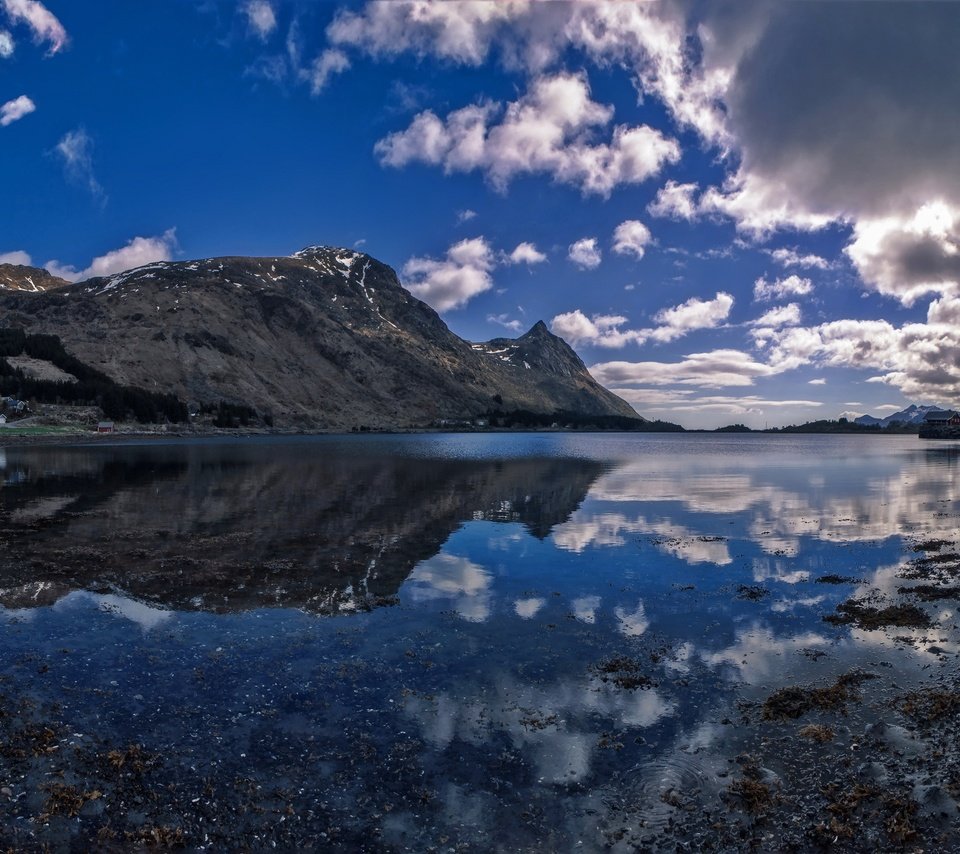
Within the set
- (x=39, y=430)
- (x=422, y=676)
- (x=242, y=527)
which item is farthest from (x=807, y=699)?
(x=39, y=430)

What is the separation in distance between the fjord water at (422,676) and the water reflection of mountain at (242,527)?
314 mm

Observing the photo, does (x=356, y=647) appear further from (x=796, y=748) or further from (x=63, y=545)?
(x=63, y=545)

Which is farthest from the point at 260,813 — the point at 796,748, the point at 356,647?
the point at 796,748

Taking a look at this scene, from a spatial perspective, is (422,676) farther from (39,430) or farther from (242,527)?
(39,430)

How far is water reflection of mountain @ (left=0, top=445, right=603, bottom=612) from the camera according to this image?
26641 millimetres

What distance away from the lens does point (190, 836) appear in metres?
10.5

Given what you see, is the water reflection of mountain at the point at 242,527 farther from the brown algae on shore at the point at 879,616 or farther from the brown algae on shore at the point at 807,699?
the brown algae on shore at the point at 879,616

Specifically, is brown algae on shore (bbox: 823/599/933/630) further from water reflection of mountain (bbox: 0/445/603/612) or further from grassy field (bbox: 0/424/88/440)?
grassy field (bbox: 0/424/88/440)

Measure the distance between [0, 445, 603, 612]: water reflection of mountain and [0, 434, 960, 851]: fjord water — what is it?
31 cm

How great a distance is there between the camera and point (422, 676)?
17.3m

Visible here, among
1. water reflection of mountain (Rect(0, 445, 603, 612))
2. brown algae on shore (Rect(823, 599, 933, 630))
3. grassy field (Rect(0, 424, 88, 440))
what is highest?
grassy field (Rect(0, 424, 88, 440))

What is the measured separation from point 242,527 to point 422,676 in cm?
2826

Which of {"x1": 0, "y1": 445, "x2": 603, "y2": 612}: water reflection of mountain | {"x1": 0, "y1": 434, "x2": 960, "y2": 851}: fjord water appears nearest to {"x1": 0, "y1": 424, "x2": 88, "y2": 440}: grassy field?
{"x1": 0, "y1": 445, "x2": 603, "y2": 612}: water reflection of mountain

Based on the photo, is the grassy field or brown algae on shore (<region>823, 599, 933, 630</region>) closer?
brown algae on shore (<region>823, 599, 933, 630</region>)
